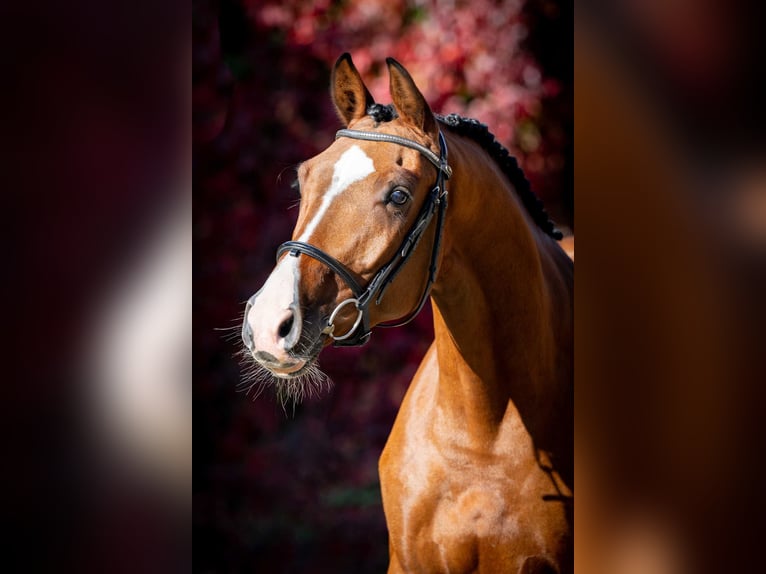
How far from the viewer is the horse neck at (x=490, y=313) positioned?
217 centimetres

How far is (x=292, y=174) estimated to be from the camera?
9.82ft

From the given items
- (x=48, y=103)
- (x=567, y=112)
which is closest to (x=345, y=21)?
(x=567, y=112)

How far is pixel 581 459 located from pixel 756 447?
0.38 metres

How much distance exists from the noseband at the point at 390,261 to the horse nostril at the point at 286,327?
13 cm

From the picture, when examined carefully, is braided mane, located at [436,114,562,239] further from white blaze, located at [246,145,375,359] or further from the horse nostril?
the horse nostril

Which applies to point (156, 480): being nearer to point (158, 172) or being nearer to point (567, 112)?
point (158, 172)

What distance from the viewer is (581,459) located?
5.94 ft

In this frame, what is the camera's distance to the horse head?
1795 millimetres

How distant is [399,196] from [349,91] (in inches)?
17.2

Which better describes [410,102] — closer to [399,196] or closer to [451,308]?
[399,196]

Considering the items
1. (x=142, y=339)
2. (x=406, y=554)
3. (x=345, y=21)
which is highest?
(x=345, y=21)

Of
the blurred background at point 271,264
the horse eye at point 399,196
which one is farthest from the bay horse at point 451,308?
the blurred background at point 271,264

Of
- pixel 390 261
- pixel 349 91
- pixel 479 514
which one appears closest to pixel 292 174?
pixel 349 91

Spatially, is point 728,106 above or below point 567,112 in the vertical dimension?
below
